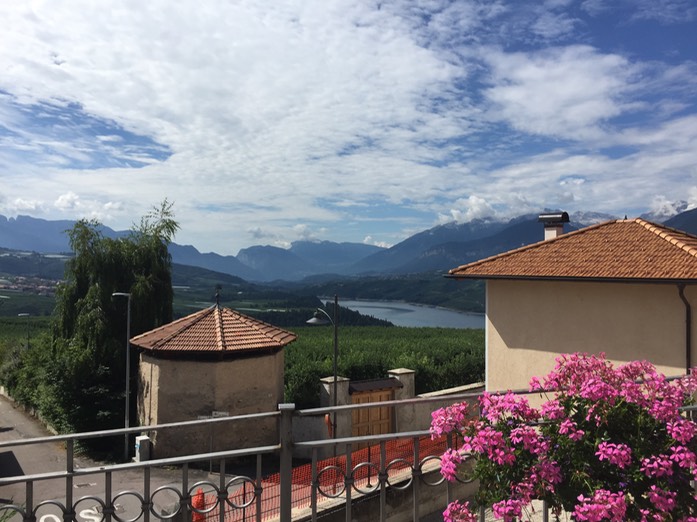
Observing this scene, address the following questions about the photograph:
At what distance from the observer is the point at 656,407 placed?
2.92 m

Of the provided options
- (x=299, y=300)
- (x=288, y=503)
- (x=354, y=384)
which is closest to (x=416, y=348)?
(x=354, y=384)

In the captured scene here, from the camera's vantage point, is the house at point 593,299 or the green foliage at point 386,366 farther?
the green foliage at point 386,366

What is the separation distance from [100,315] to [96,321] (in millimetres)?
336

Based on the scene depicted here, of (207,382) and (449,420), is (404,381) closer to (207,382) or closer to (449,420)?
(207,382)

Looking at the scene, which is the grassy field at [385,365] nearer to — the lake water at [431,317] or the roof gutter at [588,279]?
the roof gutter at [588,279]

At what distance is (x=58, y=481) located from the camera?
1845cm

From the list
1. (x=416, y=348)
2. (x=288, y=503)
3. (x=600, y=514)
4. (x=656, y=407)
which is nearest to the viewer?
(x=600, y=514)

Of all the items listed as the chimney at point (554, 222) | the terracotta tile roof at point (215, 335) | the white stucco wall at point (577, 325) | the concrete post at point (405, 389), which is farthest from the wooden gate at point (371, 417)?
the chimney at point (554, 222)

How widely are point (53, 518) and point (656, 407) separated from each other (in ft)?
54.4

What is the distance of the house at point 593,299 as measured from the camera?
38.1 feet

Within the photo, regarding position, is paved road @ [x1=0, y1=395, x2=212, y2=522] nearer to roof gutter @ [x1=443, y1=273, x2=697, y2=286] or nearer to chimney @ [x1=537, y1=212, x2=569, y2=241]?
roof gutter @ [x1=443, y1=273, x2=697, y2=286]

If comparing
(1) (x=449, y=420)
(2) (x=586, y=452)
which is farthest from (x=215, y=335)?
(2) (x=586, y=452)

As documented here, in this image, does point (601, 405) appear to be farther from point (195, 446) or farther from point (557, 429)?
point (195, 446)

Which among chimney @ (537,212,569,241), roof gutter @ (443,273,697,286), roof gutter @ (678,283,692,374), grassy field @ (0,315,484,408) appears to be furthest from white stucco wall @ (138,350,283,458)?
roof gutter @ (678,283,692,374)
